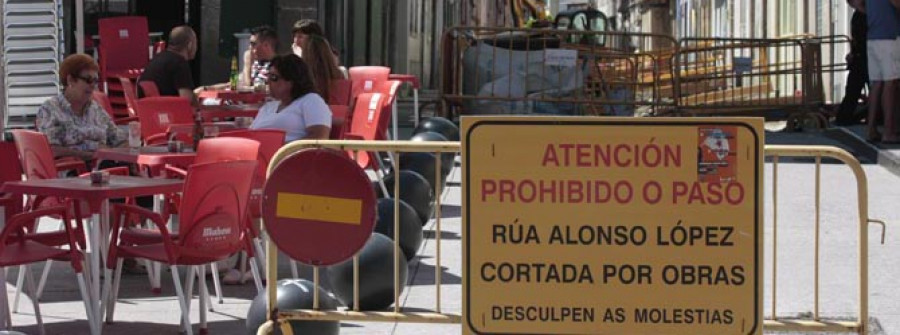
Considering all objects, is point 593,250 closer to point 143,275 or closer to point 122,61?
point 143,275

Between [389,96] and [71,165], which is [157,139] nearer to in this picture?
[71,165]

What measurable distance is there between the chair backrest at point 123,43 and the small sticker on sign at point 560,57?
17.3ft

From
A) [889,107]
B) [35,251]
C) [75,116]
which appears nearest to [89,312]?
[35,251]

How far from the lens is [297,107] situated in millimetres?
10406

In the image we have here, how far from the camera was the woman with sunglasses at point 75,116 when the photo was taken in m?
9.99

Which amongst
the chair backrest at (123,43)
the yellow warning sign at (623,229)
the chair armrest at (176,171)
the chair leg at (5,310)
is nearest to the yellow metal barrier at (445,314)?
the yellow warning sign at (623,229)

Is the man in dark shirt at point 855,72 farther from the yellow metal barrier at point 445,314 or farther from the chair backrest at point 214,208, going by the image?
the yellow metal barrier at point 445,314

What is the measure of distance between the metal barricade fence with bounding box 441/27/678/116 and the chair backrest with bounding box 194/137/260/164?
13180mm

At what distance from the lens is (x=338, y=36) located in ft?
80.8

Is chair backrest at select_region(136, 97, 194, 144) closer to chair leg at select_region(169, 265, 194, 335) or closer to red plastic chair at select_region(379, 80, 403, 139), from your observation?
red plastic chair at select_region(379, 80, 403, 139)

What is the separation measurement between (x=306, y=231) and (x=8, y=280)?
352 centimetres

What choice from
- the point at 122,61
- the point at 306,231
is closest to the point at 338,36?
the point at 122,61

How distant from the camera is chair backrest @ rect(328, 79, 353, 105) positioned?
43.1 ft

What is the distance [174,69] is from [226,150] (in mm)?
4765
